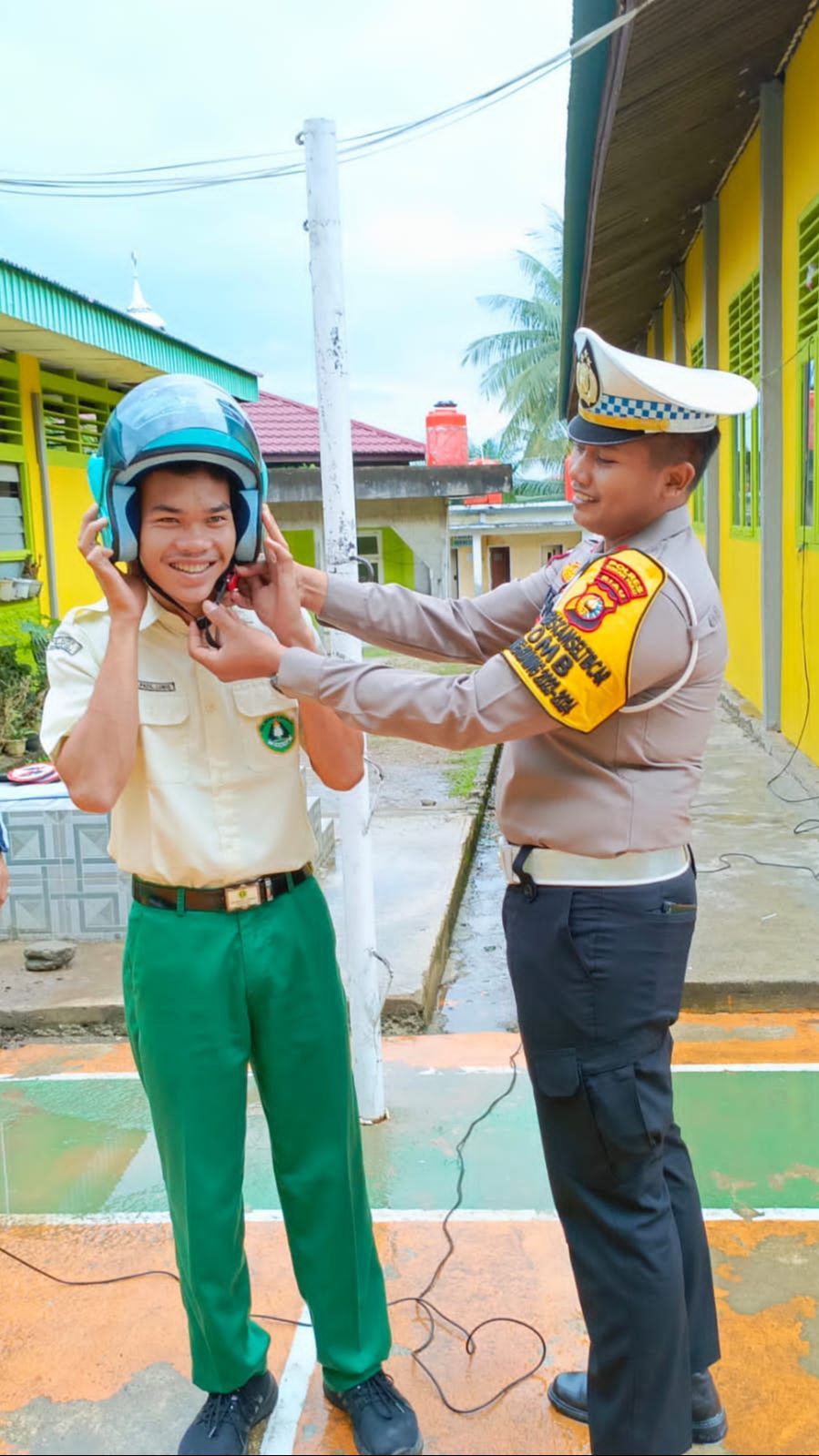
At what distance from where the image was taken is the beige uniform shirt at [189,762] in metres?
2.12

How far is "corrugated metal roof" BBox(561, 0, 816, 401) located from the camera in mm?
6555

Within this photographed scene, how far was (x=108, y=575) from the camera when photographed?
199 centimetres

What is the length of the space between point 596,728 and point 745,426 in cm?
856

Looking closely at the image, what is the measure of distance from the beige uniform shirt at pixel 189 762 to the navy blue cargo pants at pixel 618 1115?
1.70 ft

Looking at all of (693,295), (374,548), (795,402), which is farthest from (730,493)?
(374,548)

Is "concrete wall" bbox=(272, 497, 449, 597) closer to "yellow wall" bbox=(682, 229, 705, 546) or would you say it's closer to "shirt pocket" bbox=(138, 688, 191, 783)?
"yellow wall" bbox=(682, 229, 705, 546)

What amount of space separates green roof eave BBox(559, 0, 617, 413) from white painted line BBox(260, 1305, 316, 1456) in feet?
15.9

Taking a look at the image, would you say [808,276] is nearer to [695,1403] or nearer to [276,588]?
[276,588]

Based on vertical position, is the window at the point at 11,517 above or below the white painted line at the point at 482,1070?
above

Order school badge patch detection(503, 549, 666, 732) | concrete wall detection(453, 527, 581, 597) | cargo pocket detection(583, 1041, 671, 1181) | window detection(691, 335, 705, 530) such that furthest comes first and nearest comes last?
concrete wall detection(453, 527, 581, 597) → window detection(691, 335, 705, 530) → cargo pocket detection(583, 1041, 671, 1181) → school badge patch detection(503, 549, 666, 732)

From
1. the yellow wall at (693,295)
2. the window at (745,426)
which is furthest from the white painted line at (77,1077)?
the yellow wall at (693,295)

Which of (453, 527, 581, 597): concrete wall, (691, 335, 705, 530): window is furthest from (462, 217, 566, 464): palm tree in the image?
(691, 335, 705, 530): window

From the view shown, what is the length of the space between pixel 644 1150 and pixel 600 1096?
121mm

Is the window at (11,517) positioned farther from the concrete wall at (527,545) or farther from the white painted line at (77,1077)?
the concrete wall at (527,545)
